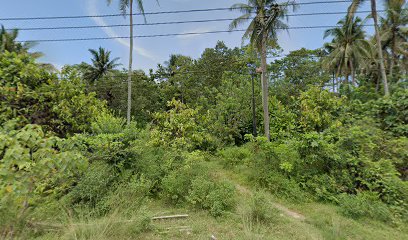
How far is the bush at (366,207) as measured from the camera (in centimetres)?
431

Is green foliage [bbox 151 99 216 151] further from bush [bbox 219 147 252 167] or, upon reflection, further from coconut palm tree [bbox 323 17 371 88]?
coconut palm tree [bbox 323 17 371 88]

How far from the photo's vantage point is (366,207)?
175 inches

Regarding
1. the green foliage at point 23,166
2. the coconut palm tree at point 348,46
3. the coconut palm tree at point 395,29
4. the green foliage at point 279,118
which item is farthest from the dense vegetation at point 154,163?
the coconut palm tree at point 348,46

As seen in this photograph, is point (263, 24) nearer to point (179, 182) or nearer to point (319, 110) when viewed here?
point (319, 110)

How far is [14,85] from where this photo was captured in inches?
185

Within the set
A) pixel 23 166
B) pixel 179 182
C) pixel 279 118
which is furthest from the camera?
pixel 279 118

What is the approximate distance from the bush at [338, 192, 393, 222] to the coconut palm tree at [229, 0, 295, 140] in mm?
5225

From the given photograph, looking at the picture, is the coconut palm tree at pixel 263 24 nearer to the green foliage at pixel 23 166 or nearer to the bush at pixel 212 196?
the bush at pixel 212 196

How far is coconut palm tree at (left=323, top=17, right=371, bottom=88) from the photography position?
1764 centimetres

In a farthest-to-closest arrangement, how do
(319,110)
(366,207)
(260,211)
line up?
(319,110) → (366,207) → (260,211)

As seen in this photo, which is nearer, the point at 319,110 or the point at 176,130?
the point at 176,130

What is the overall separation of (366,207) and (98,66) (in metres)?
24.4

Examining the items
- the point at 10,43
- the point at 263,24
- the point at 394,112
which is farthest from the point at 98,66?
the point at 394,112

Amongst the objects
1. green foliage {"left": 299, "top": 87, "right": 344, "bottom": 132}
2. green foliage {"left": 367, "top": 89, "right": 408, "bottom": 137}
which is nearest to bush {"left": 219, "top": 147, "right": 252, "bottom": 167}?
green foliage {"left": 299, "top": 87, "right": 344, "bottom": 132}
